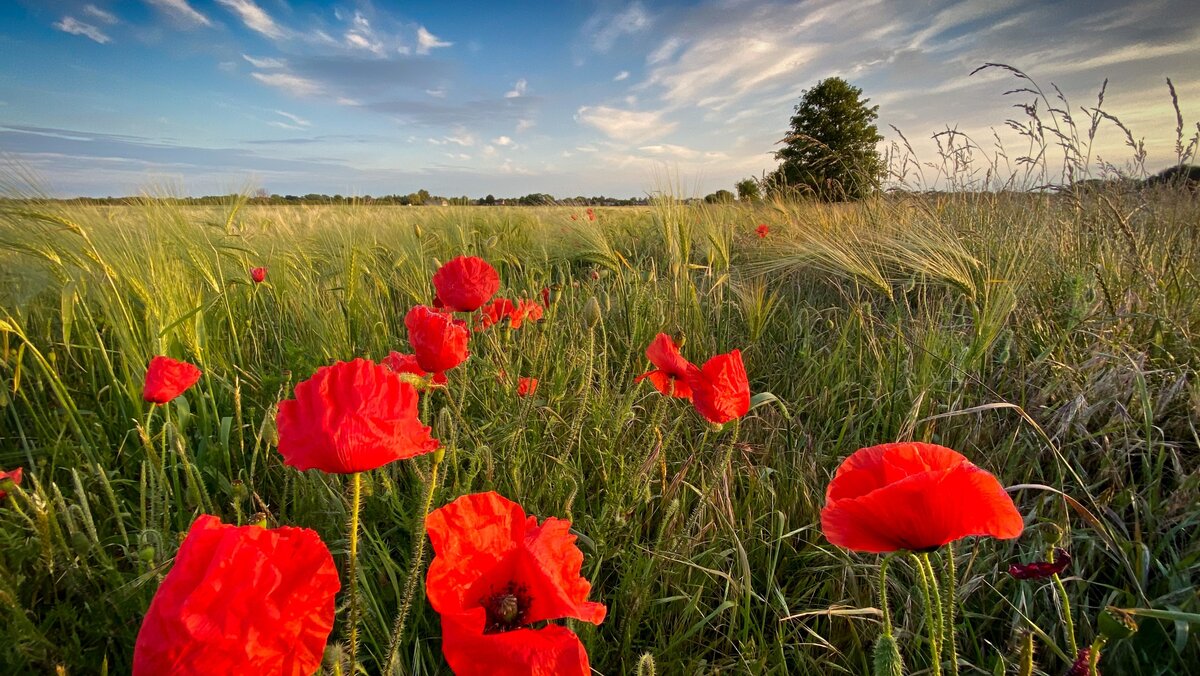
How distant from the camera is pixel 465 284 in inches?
55.4

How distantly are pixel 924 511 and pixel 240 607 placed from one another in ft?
1.94

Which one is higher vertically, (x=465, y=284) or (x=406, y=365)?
(x=465, y=284)

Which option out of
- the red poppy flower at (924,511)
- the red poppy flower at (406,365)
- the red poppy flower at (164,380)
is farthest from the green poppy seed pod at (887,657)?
the red poppy flower at (164,380)

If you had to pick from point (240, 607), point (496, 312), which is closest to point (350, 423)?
point (240, 607)

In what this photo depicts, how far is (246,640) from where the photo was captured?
0.45 meters

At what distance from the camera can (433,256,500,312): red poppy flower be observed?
1.40 m

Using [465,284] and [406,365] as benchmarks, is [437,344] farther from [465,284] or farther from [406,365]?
[465,284]

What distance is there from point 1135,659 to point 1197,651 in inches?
8.2

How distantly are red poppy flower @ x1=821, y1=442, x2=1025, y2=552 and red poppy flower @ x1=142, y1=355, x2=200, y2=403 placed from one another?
1139 millimetres

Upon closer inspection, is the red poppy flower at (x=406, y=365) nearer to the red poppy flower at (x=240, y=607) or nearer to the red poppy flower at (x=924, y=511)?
the red poppy flower at (x=240, y=607)

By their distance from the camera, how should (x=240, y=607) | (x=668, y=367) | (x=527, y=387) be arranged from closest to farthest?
(x=240, y=607)
(x=668, y=367)
(x=527, y=387)

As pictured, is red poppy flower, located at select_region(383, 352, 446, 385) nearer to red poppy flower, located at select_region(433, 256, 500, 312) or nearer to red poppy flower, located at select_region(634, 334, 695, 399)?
red poppy flower, located at select_region(433, 256, 500, 312)

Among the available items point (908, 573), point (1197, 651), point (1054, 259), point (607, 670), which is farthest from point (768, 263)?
point (607, 670)

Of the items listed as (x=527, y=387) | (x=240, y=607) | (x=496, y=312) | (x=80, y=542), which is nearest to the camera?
(x=240, y=607)
